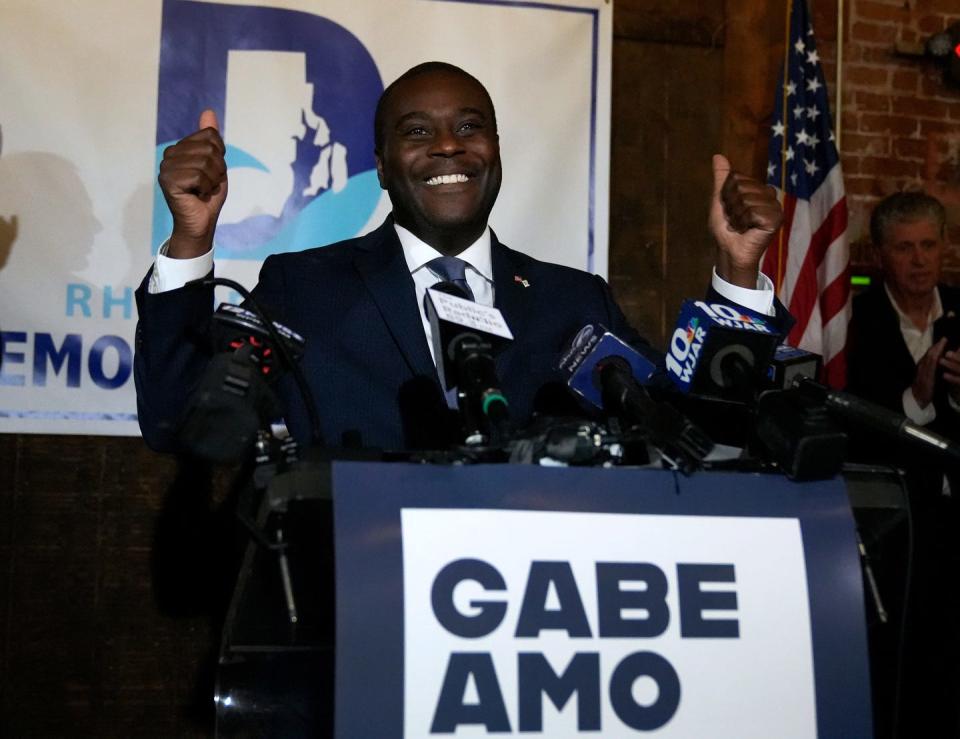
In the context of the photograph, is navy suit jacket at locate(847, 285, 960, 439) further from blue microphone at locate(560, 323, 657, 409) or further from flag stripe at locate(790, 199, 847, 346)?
blue microphone at locate(560, 323, 657, 409)

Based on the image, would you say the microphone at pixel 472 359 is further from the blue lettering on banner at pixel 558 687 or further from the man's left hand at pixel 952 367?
the man's left hand at pixel 952 367

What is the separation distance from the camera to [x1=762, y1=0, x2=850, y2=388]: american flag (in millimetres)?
4059

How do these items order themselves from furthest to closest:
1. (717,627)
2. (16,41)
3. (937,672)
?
(937,672) → (16,41) → (717,627)

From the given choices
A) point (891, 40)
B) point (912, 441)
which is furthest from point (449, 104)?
point (891, 40)

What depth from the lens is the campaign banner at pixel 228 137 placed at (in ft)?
11.1

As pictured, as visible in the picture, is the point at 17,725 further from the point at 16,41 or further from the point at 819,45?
the point at 819,45

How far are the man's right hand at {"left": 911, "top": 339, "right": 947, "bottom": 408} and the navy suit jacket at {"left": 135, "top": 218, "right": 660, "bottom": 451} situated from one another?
172 cm

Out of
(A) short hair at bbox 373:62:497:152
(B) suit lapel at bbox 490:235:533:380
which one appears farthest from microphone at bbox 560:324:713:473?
(A) short hair at bbox 373:62:497:152

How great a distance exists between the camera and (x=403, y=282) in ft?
7.22

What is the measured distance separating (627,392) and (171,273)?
2.61 feet

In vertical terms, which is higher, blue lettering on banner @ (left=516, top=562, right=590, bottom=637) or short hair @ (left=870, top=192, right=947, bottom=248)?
short hair @ (left=870, top=192, right=947, bottom=248)

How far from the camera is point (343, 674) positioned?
1.30m

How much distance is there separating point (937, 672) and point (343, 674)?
3.09 meters

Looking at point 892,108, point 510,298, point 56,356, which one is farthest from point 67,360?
point 892,108
